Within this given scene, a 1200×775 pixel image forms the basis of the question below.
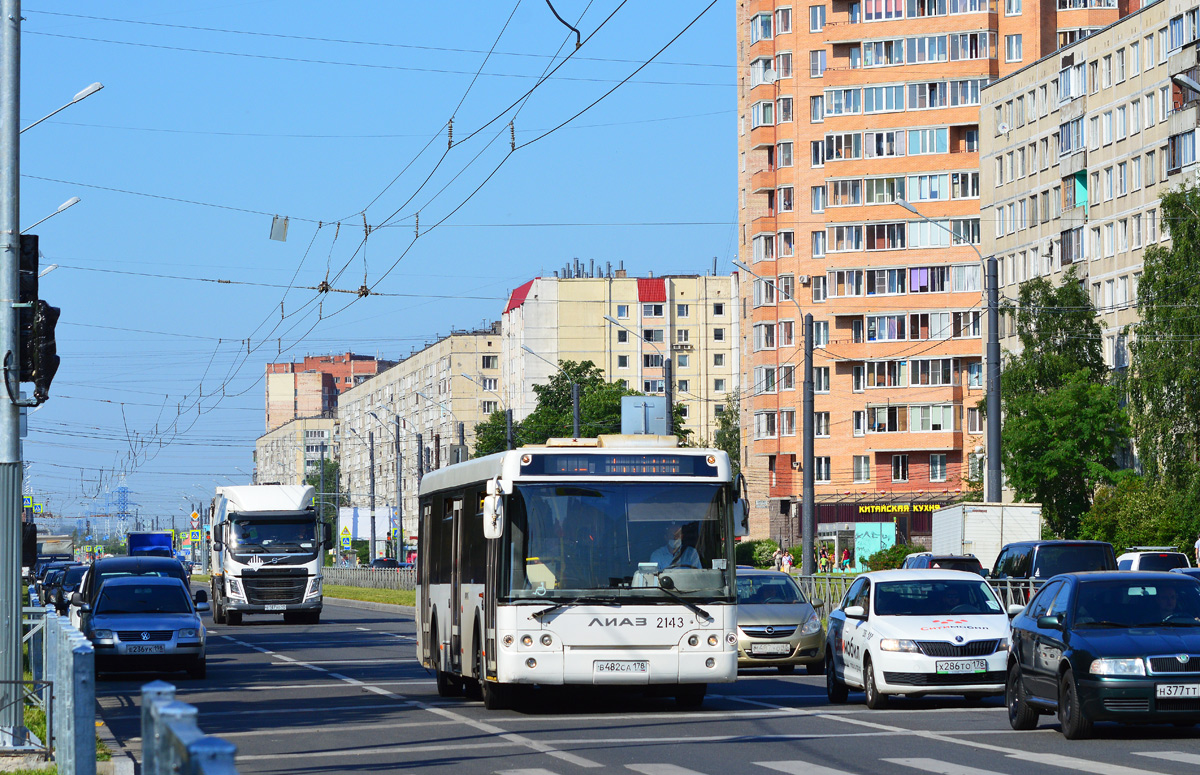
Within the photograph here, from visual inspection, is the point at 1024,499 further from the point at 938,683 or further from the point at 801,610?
the point at 938,683

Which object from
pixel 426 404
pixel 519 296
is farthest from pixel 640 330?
pixel 426 404

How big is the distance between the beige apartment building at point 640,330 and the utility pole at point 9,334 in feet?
465

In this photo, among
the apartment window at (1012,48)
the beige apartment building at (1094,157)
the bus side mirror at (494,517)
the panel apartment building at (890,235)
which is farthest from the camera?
the panel apartment building at (890,235)

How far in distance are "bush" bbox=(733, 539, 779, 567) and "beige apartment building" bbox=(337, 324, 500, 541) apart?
57.0 m

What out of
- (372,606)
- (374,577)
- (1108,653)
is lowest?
(372,606)

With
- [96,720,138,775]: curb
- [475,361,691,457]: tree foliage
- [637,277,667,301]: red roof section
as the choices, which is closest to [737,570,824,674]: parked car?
[96,720,138,775]: curb

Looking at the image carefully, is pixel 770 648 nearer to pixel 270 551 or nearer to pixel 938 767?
pixel 938 767

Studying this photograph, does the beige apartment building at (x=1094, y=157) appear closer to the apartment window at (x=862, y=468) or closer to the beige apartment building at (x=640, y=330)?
the apartment window at (x=862, y=468)

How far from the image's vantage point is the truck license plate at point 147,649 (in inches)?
1057

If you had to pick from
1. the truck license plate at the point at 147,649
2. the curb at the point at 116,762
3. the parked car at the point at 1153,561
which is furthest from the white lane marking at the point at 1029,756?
the parked car at the point at 1153,561

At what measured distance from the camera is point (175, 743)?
5.46 metres

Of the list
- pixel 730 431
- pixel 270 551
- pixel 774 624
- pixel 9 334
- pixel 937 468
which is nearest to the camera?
pixel 9 334

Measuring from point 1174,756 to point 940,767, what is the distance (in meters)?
1.94

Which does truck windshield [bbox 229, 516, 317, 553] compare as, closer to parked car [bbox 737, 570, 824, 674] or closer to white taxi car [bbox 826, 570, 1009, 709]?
parked car [bbox 737, 570, 824, 674]
